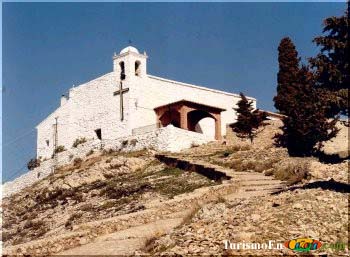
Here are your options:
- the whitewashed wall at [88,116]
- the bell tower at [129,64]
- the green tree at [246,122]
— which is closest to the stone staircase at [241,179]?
the green tree at [246,122]

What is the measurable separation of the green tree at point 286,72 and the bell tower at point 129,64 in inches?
365

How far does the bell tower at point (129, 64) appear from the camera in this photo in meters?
38.6

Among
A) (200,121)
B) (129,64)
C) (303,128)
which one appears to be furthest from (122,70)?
(303,128)

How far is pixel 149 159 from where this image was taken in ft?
99.1

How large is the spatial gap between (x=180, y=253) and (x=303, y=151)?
17094mm

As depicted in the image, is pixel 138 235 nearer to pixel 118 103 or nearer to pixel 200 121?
pixel 118 103

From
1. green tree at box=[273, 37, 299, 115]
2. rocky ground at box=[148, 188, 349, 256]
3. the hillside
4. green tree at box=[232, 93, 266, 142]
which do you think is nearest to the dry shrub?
the hillside

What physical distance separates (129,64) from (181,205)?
22.6 meters

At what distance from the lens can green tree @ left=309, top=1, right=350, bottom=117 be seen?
14.0 m

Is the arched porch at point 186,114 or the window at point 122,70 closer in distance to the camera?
the arched porch at point 186,114

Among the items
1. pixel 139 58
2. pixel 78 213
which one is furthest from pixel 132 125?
Result: pixel 78 213

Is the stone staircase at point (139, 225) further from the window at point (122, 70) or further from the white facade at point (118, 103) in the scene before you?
the window at point (122, 70)

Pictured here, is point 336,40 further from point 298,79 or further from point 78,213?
point 298,79

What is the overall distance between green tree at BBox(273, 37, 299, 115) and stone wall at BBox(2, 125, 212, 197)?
15.5 feet
